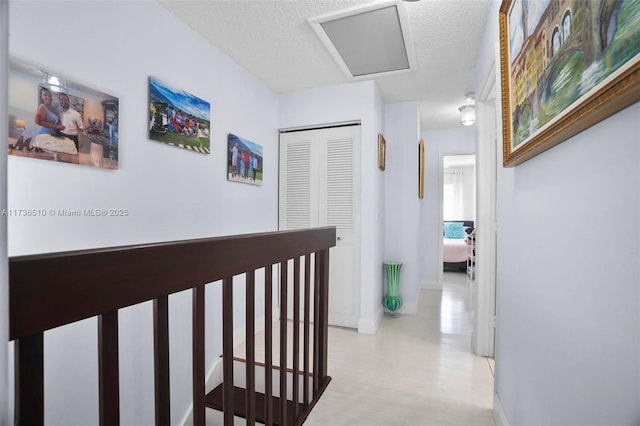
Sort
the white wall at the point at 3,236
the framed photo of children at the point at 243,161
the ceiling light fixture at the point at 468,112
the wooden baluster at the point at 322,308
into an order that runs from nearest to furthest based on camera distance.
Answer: the white wall at the point at 3,236 → the wooden baluster at the point at 322,308 → the framed photo of children at the point at 243,161 → the ceiling light fixture at the point at 468,112

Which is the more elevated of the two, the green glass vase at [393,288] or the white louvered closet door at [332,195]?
the white louvered closet door at [332,195]

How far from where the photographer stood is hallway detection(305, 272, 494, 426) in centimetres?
175

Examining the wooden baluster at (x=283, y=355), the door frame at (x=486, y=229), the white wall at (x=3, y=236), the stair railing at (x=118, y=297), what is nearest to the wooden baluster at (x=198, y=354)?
the stair railing at (x=118, y=297)

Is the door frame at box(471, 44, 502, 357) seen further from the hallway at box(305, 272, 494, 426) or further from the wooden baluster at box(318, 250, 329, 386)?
the wooden baluster at box(318, 250, 329, 386)

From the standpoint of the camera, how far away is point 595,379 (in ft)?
2.36

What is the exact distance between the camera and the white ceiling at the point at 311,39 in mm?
1939

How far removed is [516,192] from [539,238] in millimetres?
349

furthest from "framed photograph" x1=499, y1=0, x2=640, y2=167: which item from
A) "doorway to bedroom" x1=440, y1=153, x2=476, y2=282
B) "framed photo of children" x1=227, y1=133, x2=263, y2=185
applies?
"doorway to bedroom" x1=440, y1=153, x2=476, y2=282

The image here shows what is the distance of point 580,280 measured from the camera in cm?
80

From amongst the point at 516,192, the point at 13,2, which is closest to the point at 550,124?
the point at 516,192

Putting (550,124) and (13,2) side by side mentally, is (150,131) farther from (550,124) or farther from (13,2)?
(550,124)

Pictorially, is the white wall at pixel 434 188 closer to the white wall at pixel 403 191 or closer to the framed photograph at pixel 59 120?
the white wall at pixel 403 191

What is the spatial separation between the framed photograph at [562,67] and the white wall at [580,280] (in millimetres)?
50

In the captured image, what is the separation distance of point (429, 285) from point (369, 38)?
3.76 metres
